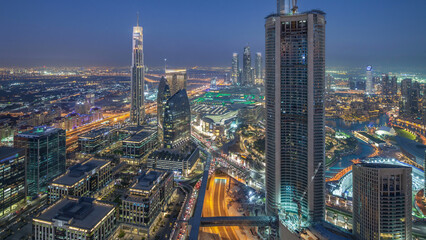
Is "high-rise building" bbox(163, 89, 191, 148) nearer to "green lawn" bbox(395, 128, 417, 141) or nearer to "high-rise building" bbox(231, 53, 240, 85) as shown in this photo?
"green lawn" bbox(395, 128, 417, 141)

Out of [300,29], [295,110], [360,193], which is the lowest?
[360,193]

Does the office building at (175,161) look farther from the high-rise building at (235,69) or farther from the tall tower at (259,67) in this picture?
the tall tower at (259,67)

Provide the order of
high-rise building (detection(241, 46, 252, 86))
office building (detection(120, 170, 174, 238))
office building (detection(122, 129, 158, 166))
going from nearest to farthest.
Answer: office building (detection(120, 170, 174, 238)), office building (detection(122, 129, 158, 166)), high-rise building (detection(241, 46, 252, 86))

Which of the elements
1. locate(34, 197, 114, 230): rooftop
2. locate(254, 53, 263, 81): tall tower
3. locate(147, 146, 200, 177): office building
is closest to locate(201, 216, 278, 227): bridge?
locate(34, 197, 114, 230): rooftop

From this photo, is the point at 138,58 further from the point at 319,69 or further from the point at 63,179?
the point at 319,69

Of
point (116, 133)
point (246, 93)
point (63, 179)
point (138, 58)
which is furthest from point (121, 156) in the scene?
point (246, 93)

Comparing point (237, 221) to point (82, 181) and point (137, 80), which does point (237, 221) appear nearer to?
point (82, 181)
